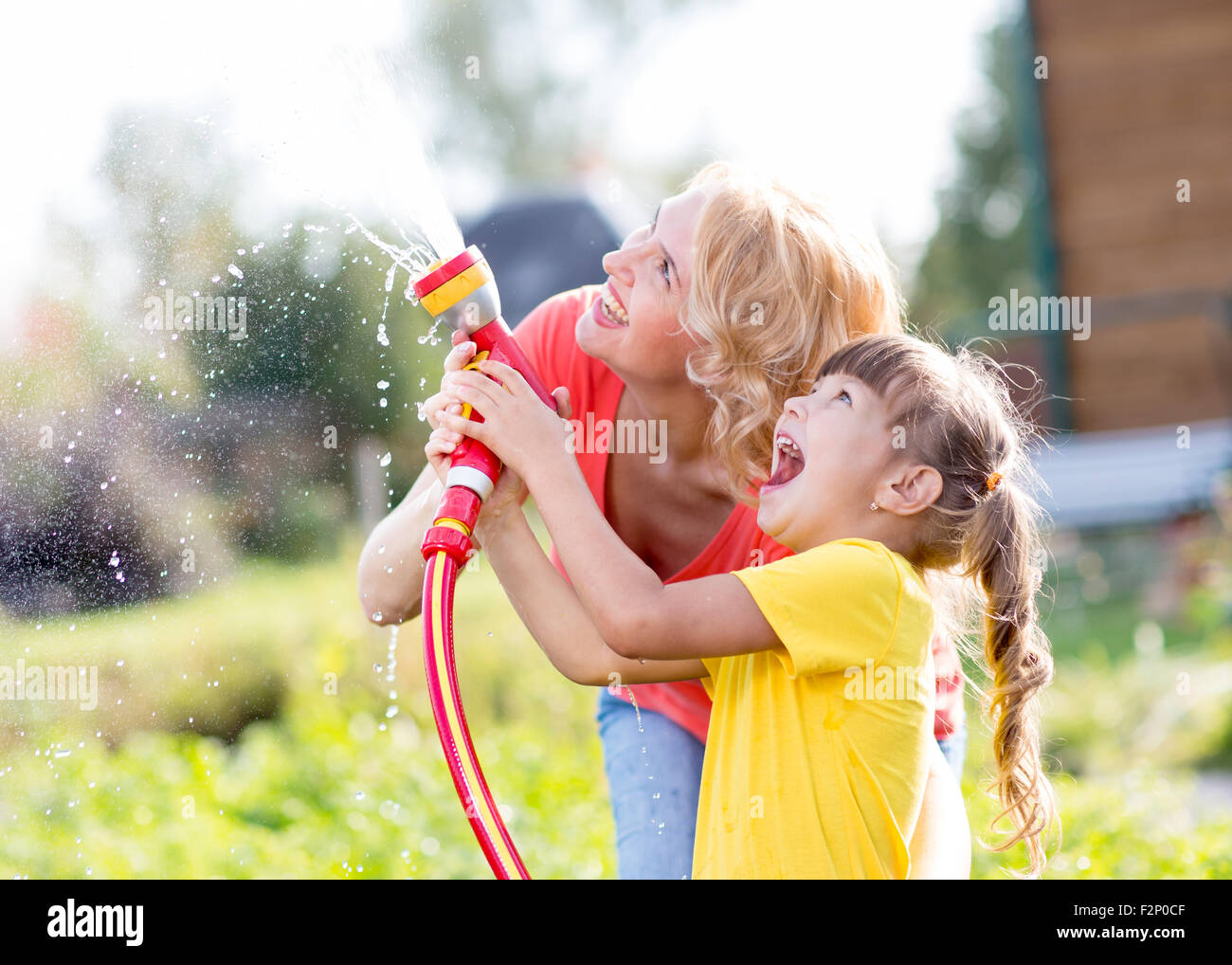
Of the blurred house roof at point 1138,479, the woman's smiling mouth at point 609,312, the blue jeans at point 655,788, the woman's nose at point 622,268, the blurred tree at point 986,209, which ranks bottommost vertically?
the blue jeans at point 655,788

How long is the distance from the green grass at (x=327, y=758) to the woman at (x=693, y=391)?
820mm

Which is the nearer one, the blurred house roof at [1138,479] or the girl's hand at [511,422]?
the girl's hand at [511,422]

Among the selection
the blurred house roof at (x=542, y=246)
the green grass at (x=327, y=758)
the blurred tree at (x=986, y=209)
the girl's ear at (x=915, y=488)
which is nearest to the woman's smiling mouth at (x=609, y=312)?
the girl's ear at (x=915, y=488)

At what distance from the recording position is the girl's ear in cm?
191

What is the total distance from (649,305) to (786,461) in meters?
0.38

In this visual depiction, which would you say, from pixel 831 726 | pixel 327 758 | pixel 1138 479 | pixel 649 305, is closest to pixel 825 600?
pixel 831 726

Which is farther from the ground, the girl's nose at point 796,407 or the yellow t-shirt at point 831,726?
the girl's nose at point 796,407

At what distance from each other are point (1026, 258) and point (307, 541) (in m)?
17.4

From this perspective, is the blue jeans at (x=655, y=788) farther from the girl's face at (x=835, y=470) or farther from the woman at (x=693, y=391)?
the girl's face at (x=835, y=470)

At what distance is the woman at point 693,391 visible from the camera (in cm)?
215

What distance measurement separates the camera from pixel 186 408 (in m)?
3.07

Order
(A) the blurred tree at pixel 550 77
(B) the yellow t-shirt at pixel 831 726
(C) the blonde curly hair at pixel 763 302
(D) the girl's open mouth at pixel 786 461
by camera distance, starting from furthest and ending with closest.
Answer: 1. (A) the blurred tree at pixel 550 77
2. (C) the blonde curly hair at pixel 763 302
3. (D) the girl's open mouth at pixel 786 461
4. (B) the yellow t-shirt at pixel 831 726
